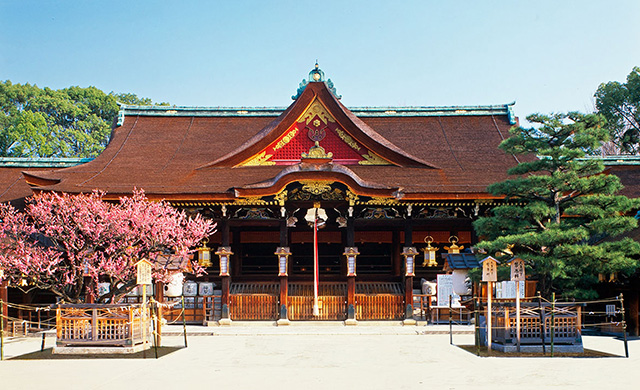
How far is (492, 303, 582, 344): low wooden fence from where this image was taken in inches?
541

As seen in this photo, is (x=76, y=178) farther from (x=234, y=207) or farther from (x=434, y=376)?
(x=434, y=376)

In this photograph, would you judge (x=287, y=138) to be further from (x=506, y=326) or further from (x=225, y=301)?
(x=506, y=326)

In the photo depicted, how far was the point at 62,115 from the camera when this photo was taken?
5431 cm

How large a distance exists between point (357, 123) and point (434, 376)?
44.5 ft

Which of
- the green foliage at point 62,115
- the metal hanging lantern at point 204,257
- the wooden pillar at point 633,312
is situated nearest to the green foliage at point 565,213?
the wooden pillar at point 633,312

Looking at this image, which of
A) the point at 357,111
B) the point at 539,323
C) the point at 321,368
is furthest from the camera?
the point at 357,111

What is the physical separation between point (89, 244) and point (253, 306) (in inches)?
251

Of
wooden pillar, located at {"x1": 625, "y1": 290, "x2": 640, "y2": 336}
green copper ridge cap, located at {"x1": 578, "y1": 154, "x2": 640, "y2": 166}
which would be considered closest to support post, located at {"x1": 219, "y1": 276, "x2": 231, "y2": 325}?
wooden pillar, located at {"x1": 625, "y1": 290, "x2": 640, "y2": 336}

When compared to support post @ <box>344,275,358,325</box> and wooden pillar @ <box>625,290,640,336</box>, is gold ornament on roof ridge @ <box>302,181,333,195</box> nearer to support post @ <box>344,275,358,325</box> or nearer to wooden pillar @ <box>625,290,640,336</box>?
support post @ <box>344,275,358,325</box>

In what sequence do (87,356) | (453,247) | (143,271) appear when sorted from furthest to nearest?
(453,247), (143,271), (87,356)

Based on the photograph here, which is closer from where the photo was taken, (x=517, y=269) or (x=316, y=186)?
(x=517, y=269)

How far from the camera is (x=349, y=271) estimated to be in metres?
20.5

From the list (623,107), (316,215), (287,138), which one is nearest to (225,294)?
(316,215)

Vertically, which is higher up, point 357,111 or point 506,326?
point 357,111
